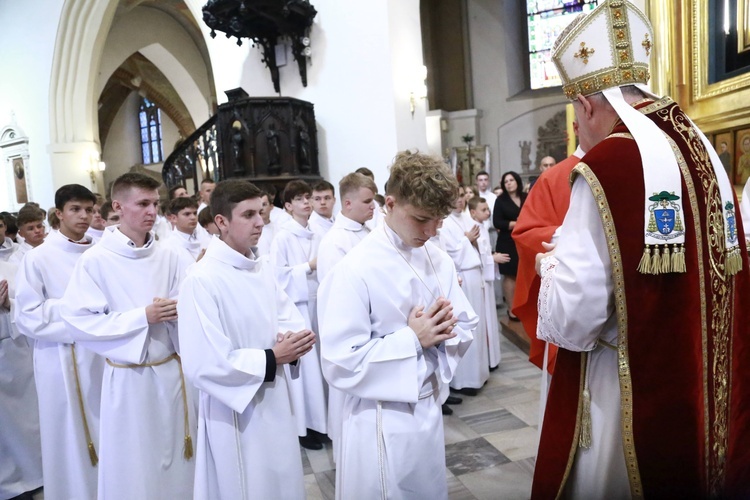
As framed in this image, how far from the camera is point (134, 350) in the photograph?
272cm

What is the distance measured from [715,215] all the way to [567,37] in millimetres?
802

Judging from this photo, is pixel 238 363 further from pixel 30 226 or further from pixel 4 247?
pixel 30 226

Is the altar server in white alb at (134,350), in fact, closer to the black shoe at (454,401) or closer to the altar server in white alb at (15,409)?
the altar server in white alb at (15,409)

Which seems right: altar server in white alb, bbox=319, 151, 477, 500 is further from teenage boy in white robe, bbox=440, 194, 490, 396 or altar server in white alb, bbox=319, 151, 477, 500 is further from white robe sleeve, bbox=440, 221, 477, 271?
white robe sleeve, bbox=440, 221, 477, 271

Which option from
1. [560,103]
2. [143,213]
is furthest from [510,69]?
[143,213]

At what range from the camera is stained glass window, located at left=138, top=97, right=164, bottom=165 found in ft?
79.0

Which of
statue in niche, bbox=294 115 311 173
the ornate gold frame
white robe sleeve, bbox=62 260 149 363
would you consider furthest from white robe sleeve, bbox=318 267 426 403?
statue in niche, bbox=294 115 311 173

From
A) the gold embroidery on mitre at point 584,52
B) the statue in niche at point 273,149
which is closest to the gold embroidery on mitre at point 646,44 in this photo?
the gold embroidery on mitre at point 584,52

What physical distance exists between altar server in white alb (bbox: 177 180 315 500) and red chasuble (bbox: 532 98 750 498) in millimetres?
1332

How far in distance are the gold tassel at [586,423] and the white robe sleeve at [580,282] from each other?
173mm

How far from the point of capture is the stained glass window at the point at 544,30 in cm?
1477

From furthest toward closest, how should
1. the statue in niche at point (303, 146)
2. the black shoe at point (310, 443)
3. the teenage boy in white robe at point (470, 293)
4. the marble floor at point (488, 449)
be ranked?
the statue in niche at point (303, 146), the teenage boy in white robe at point (470, 293), the black shoe at point (310, 443), the marble floor at point (488, 449)

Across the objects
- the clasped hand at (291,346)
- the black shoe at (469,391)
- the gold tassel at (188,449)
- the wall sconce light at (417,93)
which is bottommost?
the black shoe at (469,391)

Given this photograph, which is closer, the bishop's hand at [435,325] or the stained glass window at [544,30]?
the bishop's hand at [435,325]
